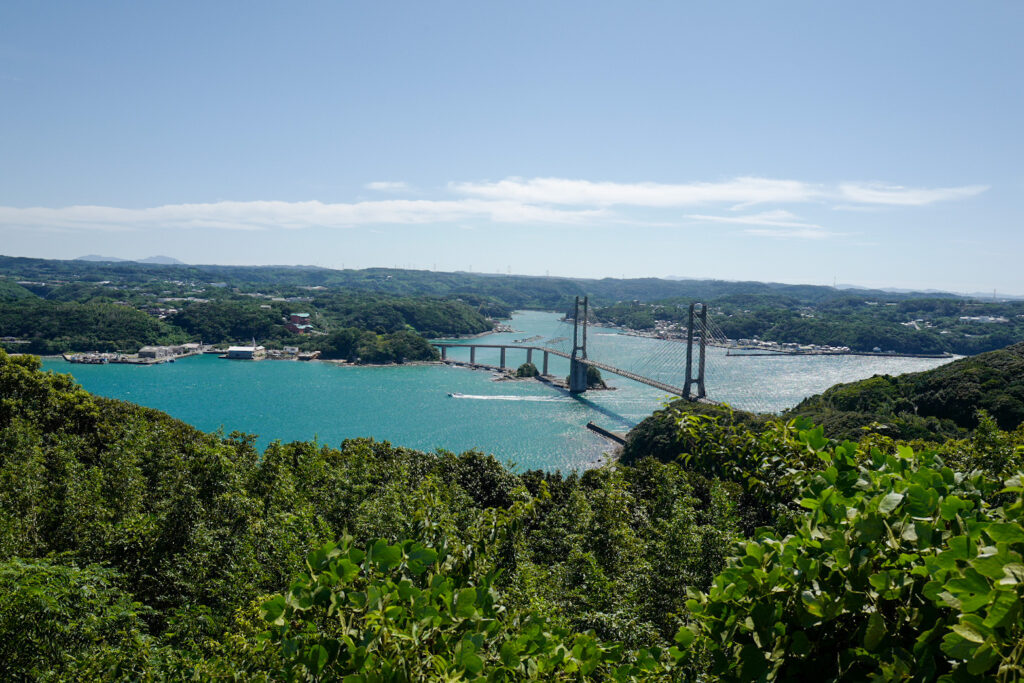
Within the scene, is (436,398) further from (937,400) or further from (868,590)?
(868,590)

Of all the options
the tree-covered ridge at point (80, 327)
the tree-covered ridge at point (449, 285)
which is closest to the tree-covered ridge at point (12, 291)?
the tree-covered ridge at point (80, 327)

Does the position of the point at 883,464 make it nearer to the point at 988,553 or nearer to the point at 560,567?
the point at 988,553

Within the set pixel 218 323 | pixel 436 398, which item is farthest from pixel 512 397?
pixel 218 323

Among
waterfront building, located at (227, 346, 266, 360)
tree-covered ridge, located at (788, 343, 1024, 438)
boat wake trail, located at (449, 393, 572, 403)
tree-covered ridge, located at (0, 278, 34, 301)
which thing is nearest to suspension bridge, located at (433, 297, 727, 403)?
boat wake trail, located at (449, 393, 572, 403)

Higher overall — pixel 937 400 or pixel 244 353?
pixel 937 400

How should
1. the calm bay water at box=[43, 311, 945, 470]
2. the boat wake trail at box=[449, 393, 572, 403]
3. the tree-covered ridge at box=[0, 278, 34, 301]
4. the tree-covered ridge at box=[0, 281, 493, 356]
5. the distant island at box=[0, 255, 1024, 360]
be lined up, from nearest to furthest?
the calm bay water at box=[43, 311, 945, 470] < the boat wake trail at box=[449, 393, 572, 403] < the tree-covered ridge at box=[0, 281, 493, 356] < the distant island at box=[0, 255, 1024, 360] < the tree-covered ridge at box=[0, 278, 34, 301]

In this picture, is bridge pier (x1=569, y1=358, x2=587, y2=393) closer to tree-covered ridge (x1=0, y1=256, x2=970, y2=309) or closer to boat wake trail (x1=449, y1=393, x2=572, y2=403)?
boat wake trail (x1=449, y1=393, x2=572, y2=403)
